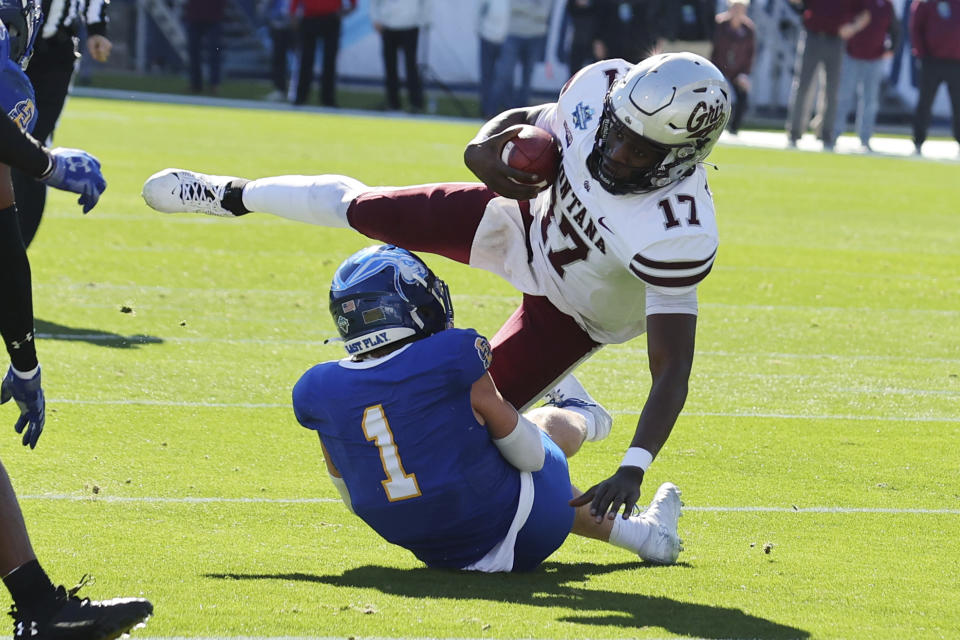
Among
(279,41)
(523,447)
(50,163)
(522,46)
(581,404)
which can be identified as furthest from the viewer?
(279,41)

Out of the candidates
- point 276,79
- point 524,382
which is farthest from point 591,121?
point 276,79

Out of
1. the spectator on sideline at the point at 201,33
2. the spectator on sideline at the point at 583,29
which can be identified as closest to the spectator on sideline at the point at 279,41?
the spectator on sideline at the point at 201,33

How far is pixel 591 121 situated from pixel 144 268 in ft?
14.2

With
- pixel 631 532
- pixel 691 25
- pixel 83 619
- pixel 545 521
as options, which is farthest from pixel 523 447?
pixel 691 25

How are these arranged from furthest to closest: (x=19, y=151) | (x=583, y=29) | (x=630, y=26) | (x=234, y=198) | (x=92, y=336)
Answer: (x=583, y=29), (x=630, y=26), (x=92, y=336), (x=234, y=198), (x=19, y=151)

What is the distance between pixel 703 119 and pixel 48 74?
370cm

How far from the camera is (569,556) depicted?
13.5 ft

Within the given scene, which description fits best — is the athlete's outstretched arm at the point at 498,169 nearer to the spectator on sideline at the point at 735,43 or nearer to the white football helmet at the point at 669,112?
the white football helmet at the point at 669,112

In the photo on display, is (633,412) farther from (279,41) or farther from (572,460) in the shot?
(279,41)

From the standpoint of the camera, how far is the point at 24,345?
3615mm

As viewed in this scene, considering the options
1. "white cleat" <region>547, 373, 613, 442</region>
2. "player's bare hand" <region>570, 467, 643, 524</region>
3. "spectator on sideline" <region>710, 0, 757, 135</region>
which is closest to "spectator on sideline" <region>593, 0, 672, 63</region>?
"spectator on sideline" <region>710, 0, 757, 135</region>

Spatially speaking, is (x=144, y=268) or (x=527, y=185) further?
(x=144, y=268)

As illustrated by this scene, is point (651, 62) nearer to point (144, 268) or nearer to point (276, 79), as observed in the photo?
point (144, 268)

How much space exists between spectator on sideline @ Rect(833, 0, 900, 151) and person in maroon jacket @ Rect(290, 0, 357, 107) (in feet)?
20.3
